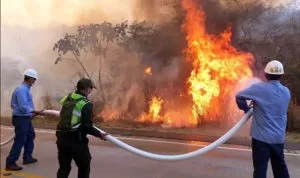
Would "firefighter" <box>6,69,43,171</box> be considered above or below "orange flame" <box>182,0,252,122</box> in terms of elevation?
below

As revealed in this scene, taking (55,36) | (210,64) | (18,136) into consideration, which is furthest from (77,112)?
(55,36)

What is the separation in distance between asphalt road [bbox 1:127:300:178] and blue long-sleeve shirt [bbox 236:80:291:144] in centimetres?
152

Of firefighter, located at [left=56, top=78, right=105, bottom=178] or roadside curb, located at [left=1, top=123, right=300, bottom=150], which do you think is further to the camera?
roadside curb, located at [left=1, top=123, right=300, bottom=150]

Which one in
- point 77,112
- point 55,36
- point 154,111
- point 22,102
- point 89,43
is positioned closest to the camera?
point 77,112

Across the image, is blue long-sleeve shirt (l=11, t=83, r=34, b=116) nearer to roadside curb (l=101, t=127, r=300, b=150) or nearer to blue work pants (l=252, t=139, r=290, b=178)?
roadside curb (l=101, t=127, r=300, b=150)

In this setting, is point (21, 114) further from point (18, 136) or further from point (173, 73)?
point (173, 73)

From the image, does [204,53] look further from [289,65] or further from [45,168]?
[45,168]

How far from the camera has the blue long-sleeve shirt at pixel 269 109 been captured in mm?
4445

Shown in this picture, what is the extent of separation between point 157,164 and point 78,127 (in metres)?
2.18

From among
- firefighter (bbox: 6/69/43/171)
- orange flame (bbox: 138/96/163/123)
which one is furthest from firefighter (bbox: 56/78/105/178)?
orange flame (bbox: 138/96/163/123)

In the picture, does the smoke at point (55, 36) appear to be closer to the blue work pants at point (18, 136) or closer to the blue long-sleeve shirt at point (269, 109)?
the blue work pants at point (18, 136)

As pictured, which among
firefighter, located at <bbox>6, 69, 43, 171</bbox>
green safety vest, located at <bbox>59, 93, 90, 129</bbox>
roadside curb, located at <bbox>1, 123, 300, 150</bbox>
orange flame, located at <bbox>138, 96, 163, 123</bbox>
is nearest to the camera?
green safety vest, located at <bbox>59, 93, 90, 129</bbox>

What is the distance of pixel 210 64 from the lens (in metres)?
9.54

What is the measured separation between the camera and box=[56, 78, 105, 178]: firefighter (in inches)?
183
